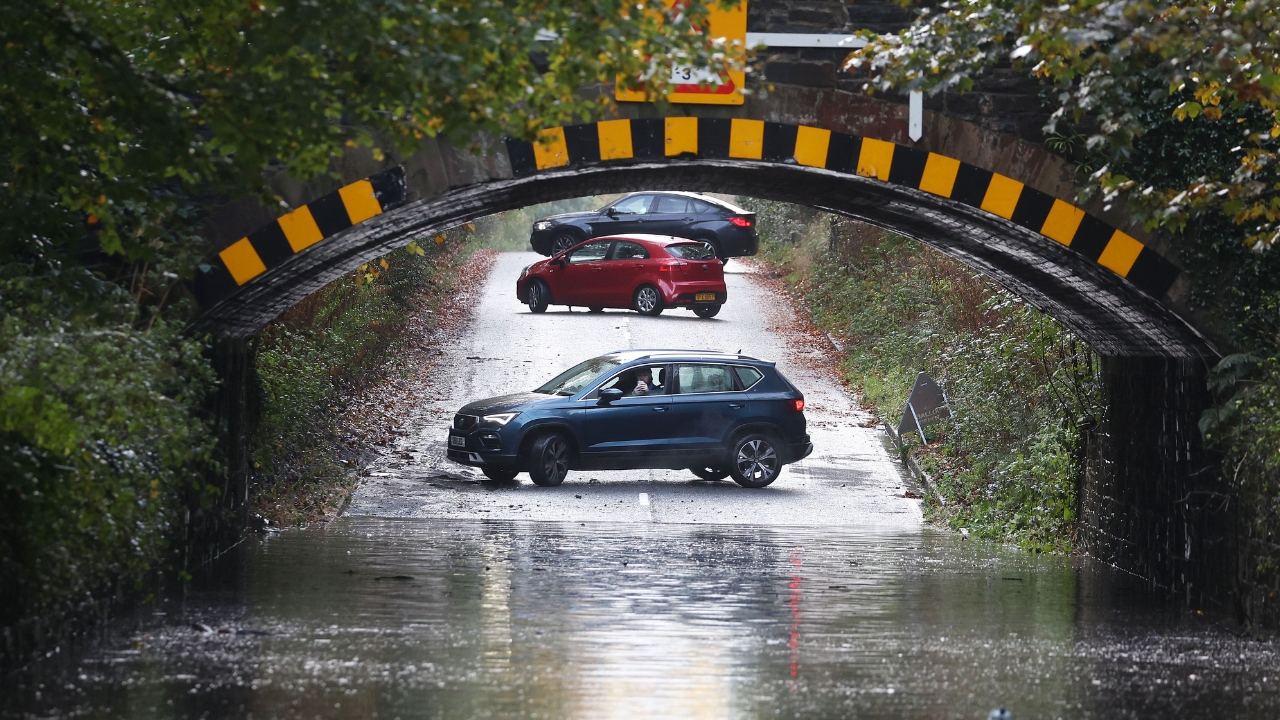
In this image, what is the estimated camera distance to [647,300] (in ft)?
91.0

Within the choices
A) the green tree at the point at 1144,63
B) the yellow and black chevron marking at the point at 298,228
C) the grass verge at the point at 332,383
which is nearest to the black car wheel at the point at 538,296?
the grass verge at the point at 332,383

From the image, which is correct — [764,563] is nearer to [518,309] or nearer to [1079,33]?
[1079,33]

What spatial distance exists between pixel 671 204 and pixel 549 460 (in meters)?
14.8

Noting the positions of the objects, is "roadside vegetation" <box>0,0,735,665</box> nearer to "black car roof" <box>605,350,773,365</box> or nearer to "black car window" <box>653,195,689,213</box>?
"black car roof" <box>605,350,773,365</box>

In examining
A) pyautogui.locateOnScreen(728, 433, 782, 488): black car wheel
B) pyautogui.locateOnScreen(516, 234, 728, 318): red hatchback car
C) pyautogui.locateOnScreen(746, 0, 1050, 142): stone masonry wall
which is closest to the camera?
pyautogui.locateOnScreen(746, 0, 1050, 142): stone masonry wall

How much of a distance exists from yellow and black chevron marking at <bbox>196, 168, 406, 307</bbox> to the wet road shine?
2.17m

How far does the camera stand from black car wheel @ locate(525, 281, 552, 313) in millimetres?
28984

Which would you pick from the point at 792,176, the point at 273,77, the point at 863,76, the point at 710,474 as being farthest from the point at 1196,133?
the point at 710,474

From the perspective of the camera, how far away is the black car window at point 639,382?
16328 mm

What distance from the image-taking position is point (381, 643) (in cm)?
805

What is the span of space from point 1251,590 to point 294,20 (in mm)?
7034

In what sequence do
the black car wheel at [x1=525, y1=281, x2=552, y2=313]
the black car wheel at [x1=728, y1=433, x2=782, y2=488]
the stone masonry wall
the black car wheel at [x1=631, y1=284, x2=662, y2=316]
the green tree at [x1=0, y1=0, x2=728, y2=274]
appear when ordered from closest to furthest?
1. the green tree at [x1=0, y1=0, x2=728, y2=274]
2. the stone masonry wall
3. the black car wheel at [x1=728, y1=433, x2=782, y2=488]
4. the black car wheel at [x1=631, y1=284, x2=662, y2=316]
5. the black car wheel at [x1=525, y1=281, x2=552, y2=313]

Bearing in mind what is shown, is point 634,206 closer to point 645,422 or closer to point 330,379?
point 330,379

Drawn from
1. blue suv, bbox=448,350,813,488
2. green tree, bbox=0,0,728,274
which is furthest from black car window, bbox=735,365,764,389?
green tree, bbox=0,0,728,274
